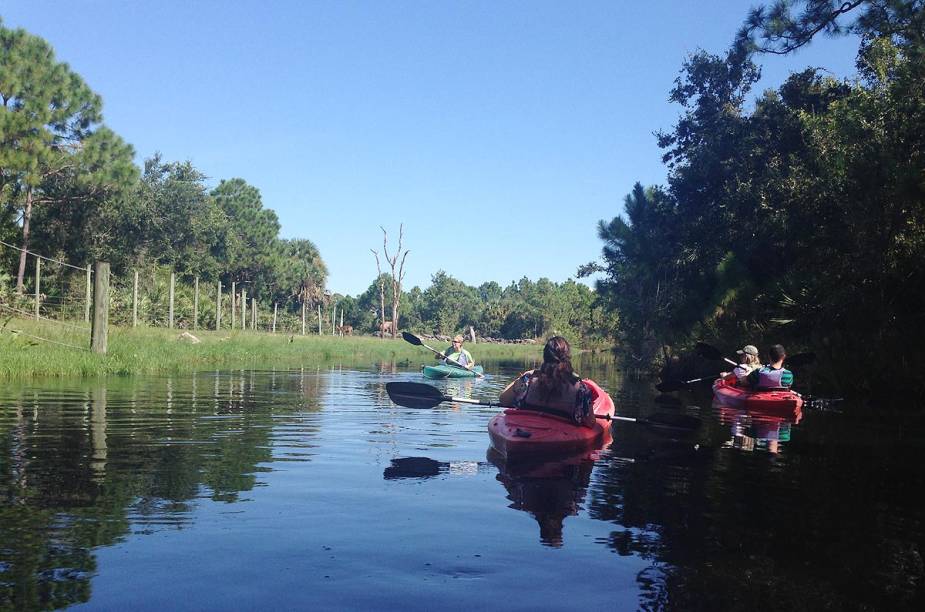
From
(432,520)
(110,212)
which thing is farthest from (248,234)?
(432,520)

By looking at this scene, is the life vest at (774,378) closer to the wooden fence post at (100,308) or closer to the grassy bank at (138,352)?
the grassy bank at (138,352)

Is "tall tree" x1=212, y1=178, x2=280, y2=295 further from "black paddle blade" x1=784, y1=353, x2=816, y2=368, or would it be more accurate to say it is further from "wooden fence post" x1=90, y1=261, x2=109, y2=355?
"black paddle blade" x1=784, y1=353, x2=816, y2=368

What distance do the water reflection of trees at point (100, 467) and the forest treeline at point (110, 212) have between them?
15.6 m

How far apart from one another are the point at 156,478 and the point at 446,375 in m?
16.9

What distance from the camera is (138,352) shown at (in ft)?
70.2

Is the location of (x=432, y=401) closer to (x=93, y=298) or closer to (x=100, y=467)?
(x=100, y=467)

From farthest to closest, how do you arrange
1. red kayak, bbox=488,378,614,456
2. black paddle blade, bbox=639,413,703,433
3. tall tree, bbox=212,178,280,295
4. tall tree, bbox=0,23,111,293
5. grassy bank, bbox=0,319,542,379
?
tall tree, bbox=212,178,280,295
tall tree, bbox=0,23,111,293
grassy bank, bbox=0,319,542,379
black paddle blade, bbox=639,413,703,433
red kayak, bbox=488,378,614,456

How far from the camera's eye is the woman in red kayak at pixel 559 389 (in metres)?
9.29

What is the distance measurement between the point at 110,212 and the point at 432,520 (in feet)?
130

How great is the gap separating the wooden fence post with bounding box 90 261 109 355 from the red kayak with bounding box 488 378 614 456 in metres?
13.1

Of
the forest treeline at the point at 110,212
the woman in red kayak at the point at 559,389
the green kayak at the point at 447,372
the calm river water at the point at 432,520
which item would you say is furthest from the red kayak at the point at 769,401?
Result: the forest treeline at the point at 110,212

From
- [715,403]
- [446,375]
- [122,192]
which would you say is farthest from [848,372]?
[122,192]

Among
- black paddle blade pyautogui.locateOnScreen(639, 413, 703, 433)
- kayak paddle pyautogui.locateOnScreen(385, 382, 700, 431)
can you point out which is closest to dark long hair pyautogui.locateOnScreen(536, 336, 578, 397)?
kayak paddle pyautogui.locateOnScreen(385, 382, 700, 431)

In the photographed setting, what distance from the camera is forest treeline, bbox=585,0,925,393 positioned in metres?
16.9
